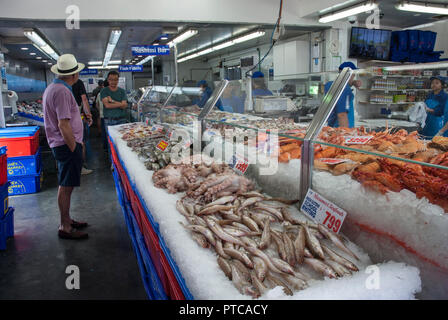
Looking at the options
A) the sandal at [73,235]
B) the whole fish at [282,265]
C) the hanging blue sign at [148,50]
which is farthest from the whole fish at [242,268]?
the hanging blue sign at [148,50]

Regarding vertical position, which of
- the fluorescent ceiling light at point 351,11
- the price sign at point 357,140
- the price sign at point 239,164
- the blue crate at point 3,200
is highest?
the fluorescent ceiling light at point 351,11

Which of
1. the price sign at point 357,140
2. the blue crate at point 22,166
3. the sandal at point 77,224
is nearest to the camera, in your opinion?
the price sign at point 357,140

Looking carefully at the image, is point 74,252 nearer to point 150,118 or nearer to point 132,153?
point 132,153

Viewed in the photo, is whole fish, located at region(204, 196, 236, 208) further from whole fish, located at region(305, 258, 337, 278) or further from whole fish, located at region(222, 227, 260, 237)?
whole fish, located at region(305, 258, 337, 278)

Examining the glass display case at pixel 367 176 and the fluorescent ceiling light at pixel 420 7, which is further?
the fluorescent ceiling light at pixel 420 7

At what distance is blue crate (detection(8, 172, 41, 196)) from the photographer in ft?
18.9

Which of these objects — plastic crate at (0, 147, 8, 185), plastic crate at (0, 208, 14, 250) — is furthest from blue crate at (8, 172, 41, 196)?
plastic crate at (0, 147, 8, 185)

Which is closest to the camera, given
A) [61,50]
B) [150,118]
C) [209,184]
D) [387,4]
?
[209,184]

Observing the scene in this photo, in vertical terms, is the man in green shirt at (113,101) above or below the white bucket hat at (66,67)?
below

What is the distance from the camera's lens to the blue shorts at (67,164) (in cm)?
376

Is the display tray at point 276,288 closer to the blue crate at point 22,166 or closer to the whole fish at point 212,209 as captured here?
the whole fish at point 212,209
